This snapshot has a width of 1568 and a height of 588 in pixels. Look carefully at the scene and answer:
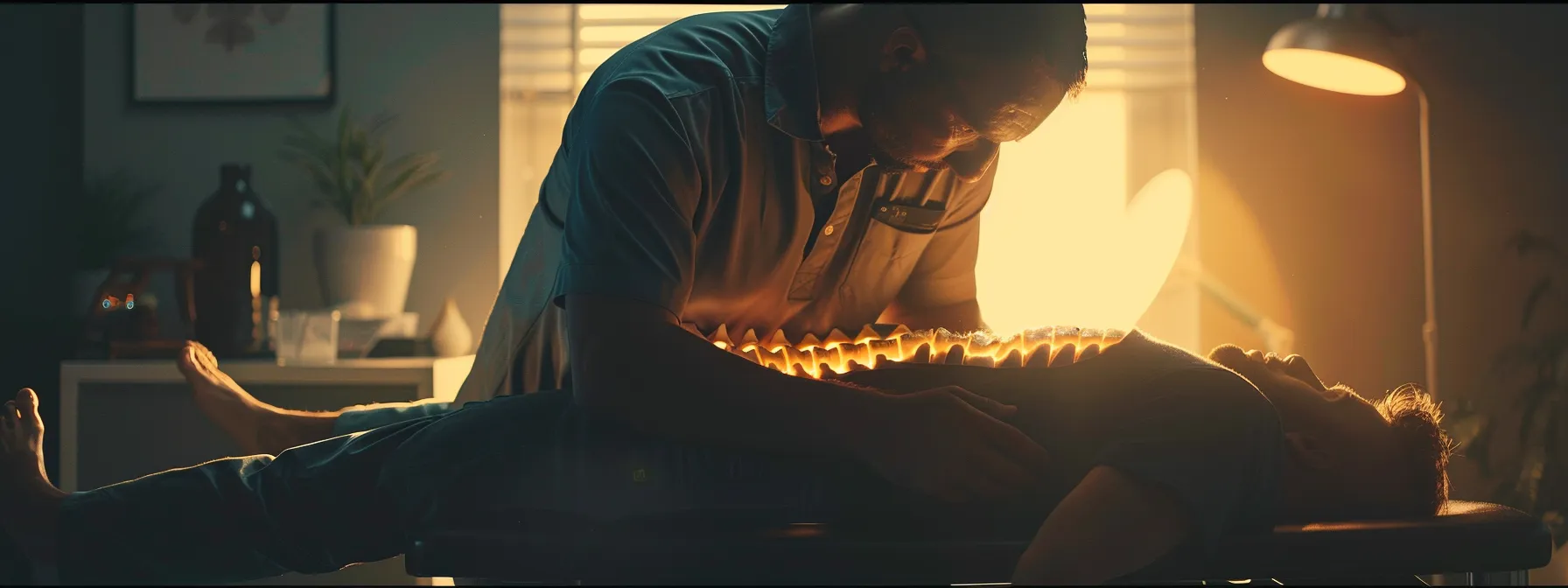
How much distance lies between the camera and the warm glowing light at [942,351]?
1.08 meters

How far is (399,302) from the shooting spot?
2809mm

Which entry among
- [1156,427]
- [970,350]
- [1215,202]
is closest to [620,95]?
[970,350]

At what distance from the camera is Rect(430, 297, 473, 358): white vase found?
2.57 metres

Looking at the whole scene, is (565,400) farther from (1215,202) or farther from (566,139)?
(1215,202)

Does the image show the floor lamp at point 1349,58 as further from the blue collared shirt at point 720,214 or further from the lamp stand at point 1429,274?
the blue collared shirt at point 720,214

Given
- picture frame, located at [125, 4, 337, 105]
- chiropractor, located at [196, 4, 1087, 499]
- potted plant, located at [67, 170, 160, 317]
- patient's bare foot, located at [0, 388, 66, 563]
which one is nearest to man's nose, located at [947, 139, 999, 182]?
chiropractor, located at [196, 4, 1087, 499]

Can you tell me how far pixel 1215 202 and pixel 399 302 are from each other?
2177 mm

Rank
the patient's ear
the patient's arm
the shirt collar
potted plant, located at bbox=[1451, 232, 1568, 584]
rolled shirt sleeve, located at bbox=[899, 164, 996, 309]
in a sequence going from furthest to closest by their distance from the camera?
potted plant, located at bbox=[1451, 232, 1568, 584] → rolled shirt sleeve, located at bbox=[899, 164, 996, 309] → the shirt collar → the patient's ear → the patient's arm

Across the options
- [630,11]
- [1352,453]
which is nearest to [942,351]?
[1352,453]

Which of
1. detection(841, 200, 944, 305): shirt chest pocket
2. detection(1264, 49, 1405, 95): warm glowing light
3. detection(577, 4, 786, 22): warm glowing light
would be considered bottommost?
detection(841, 200, 944, 305): shirt chest pocket

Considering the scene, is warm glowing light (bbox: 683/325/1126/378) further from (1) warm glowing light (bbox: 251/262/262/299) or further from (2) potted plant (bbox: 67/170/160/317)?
(2) potted plant (bbox: 67/170/160/317)

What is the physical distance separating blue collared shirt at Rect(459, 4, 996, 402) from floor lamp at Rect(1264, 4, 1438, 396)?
126 centimetres

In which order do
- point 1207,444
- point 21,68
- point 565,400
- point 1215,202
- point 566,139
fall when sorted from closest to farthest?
1. point 1207,444
2. point 565,400
3. point 566,139
4. point 21,68
5. point 1215,202

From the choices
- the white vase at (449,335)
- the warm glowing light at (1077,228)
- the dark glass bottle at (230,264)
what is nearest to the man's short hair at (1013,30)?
the warm glowing light at (1077,228)
